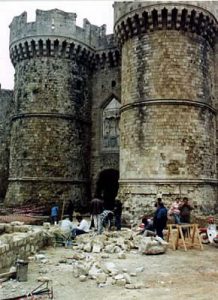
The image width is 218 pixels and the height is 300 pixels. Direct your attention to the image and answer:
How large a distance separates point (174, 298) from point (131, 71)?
33.7 ft

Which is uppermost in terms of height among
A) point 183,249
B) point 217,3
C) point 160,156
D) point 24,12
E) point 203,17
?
point 24,12

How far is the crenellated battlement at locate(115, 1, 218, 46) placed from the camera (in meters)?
13.4

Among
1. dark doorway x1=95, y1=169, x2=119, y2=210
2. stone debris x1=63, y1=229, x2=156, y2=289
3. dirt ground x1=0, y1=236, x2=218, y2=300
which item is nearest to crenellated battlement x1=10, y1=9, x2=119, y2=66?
dark doorway x1=95, y1=169, x2=119, y2=210

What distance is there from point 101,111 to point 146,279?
13.4 metres

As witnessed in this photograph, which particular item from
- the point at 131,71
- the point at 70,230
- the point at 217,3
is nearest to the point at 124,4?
the point at 131,71

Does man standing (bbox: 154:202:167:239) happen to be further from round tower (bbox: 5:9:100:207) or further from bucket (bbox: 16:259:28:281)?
round tower (bbox: 5:9:100:207)

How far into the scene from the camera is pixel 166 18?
1345 cm

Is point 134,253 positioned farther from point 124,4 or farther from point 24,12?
point 24,12

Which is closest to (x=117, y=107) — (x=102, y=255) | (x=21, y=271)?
(x=102, y=255)

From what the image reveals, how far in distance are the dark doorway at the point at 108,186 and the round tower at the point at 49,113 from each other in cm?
65

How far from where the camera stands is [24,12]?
60.1ft

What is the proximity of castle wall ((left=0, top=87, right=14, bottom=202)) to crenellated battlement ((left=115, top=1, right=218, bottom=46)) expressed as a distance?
890 cm

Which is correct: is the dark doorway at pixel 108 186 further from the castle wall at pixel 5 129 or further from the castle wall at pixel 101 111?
the castle wall at pixel 5 129

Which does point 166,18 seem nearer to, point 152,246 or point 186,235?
point 186,235
